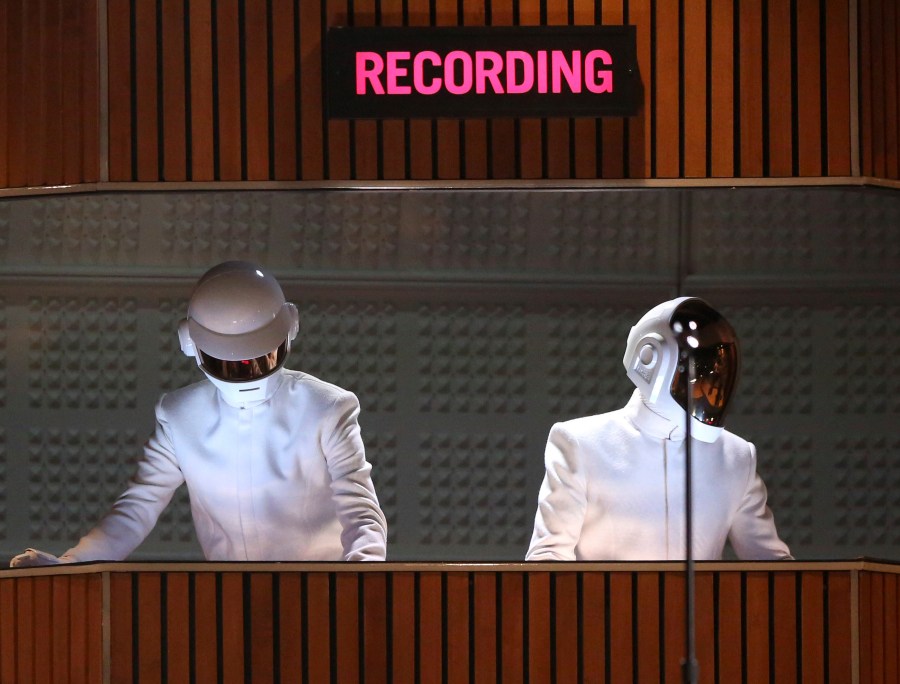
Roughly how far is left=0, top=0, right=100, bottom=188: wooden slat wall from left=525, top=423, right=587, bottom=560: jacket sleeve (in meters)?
1.68

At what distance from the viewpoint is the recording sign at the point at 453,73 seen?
3527 mm

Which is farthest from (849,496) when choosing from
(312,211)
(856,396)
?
(312,211)

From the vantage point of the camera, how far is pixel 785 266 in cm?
495

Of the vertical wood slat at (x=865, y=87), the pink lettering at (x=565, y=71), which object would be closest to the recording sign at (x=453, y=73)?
the pink lettering at (x=565, y=71)

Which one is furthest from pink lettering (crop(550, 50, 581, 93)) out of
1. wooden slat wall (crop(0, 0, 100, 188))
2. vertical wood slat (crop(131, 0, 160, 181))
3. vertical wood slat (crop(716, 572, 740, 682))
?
vertical wood slat (crop(716, 572, 740, 682))

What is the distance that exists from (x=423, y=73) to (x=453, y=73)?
88mm

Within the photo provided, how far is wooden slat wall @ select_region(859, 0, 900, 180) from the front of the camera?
353 cm

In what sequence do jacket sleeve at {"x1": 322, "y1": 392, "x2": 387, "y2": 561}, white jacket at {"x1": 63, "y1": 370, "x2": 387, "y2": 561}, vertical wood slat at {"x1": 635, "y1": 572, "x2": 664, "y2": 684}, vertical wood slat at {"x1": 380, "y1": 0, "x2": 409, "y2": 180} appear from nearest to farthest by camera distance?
vertical wood slat at {"x1": 635, "y1": 572, "x2": 664, "y2": 684}, vertical wood slat at {"x1": 380, "y1": 0, "x2": 409, "y2": 180}, jacket sleeve at {"x1": 322, "y1": 392, "x2": 387, "y2": 561}, white jacket at {"x1": 63, "y1": 370, "x2": 387, "y2": 561}

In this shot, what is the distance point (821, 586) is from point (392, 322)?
214 centimetres

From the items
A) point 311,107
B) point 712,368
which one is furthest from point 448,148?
point 712,368

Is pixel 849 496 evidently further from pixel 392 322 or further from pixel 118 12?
pixel 118 12

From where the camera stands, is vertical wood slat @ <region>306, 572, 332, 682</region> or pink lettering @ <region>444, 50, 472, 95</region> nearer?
vertical wood slat @ <region>306, 572, 332, 682</region>

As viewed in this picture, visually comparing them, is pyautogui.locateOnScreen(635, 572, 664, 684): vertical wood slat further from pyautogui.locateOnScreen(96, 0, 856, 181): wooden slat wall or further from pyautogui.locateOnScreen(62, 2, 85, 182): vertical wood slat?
pyautogui.locateOnScreen(62, 2, 85, 182): vertical wood slat

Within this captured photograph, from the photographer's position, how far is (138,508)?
153 inches
